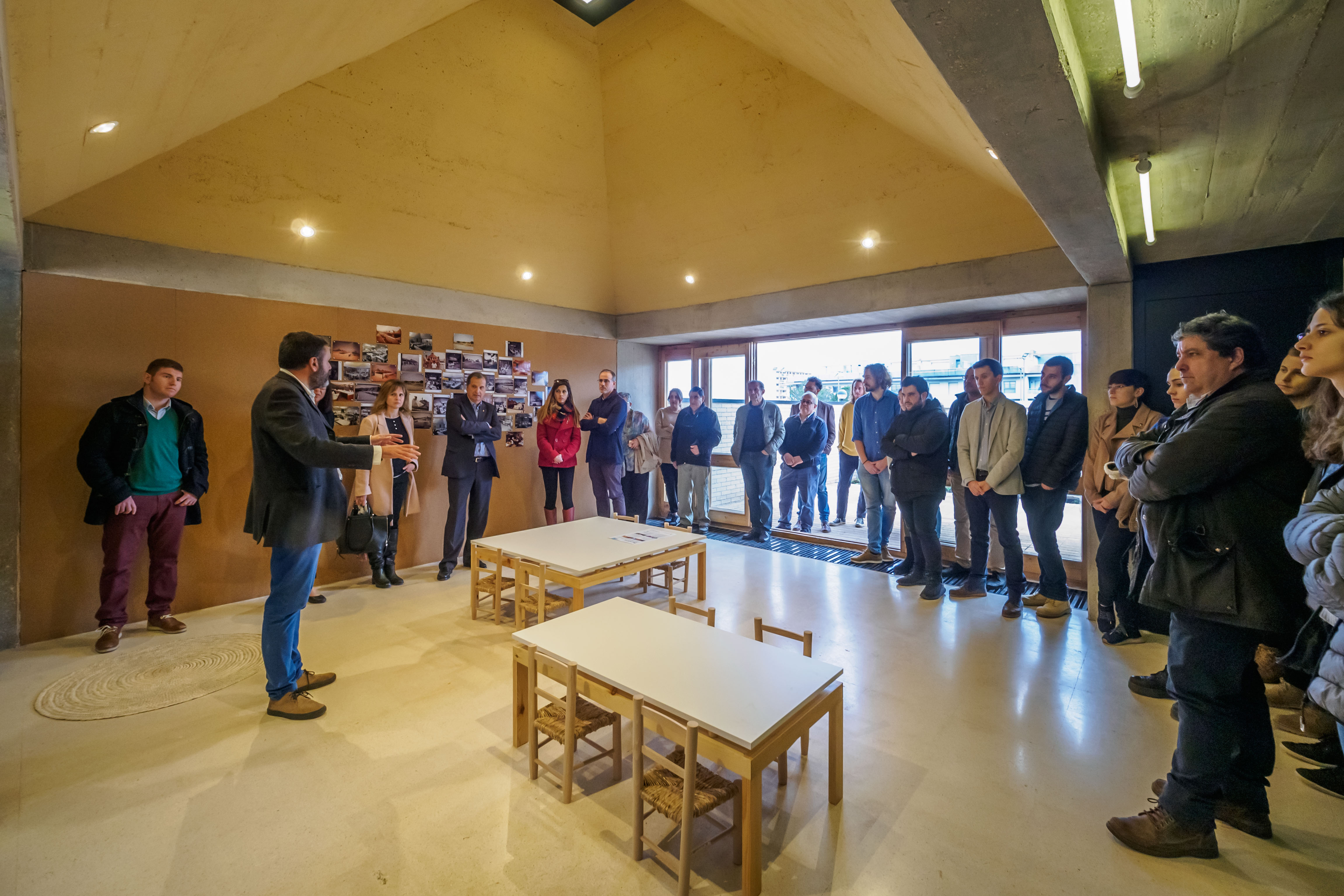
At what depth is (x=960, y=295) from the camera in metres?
4.36

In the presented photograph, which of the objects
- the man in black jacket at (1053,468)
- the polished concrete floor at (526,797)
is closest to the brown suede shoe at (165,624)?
the polished concrete floor at (526,797)

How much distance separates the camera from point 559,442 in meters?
5.41

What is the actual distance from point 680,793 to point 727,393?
5532 mm

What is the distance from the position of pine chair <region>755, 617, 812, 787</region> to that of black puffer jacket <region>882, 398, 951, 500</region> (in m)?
2.45

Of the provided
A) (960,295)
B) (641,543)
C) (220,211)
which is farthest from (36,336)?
(960,295)

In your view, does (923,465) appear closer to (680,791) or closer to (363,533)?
(680,791)

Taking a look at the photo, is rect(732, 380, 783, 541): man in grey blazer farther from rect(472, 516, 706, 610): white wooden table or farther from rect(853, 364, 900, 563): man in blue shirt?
rect(472, 516, 706, 610): white wooden table

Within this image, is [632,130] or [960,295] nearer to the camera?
[960,295]

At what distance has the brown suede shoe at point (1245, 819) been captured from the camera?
1.85 metres

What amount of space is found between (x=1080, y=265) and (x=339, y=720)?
473 centimetres

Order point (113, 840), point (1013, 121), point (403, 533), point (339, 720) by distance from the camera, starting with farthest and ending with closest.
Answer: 1. point (403, 533)
2. point (339, 720)
3. point (113, 840)
4. point (1013, 121)

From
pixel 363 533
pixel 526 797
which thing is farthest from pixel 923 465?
pixel 363 533

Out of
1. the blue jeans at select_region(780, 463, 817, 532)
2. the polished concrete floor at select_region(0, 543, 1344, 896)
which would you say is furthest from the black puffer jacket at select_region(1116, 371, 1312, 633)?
the blue jeans at select_region(780, 463, 817, 532)

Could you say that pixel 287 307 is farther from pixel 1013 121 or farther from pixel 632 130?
pixel 1013 121
